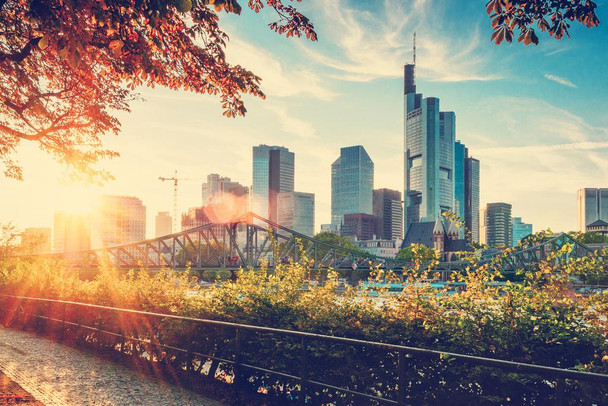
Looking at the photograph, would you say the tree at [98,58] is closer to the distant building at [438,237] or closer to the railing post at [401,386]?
the railing post at [401,386]

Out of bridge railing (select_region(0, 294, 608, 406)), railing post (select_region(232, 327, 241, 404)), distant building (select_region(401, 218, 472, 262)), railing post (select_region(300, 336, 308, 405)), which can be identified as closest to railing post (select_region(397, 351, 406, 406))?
bridge railing (select_region(0, 294, 608, 406))

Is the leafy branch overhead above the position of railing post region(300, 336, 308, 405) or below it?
above

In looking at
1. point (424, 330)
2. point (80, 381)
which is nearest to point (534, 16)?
point (424, 330)

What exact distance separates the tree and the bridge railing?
14.0 ft

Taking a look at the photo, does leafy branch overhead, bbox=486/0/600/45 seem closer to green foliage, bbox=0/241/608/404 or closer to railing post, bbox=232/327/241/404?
green foliage, bbox=0/241/608/404

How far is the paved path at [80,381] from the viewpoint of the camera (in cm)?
750

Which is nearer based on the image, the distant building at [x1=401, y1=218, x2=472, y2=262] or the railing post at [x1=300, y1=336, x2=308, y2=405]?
the railing post at [x1=300, y1=336, x2=308, y2=405]

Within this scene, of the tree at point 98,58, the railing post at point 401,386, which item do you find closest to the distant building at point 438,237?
the tree at point 98,58

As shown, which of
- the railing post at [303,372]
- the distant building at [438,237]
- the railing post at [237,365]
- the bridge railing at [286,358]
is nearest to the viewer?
the bridge railing at [286,358]

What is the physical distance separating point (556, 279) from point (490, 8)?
147 inches

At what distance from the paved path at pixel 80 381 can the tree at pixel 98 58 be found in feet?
16.4

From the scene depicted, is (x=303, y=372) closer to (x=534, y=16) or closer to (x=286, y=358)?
(x=286, y=358)

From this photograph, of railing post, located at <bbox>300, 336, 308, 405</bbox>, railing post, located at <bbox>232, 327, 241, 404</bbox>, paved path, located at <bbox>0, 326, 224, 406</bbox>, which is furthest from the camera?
railing post, located at <bbox>232, 327, 241, 404</bbox>

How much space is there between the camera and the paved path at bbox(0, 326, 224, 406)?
7504 millimetres
